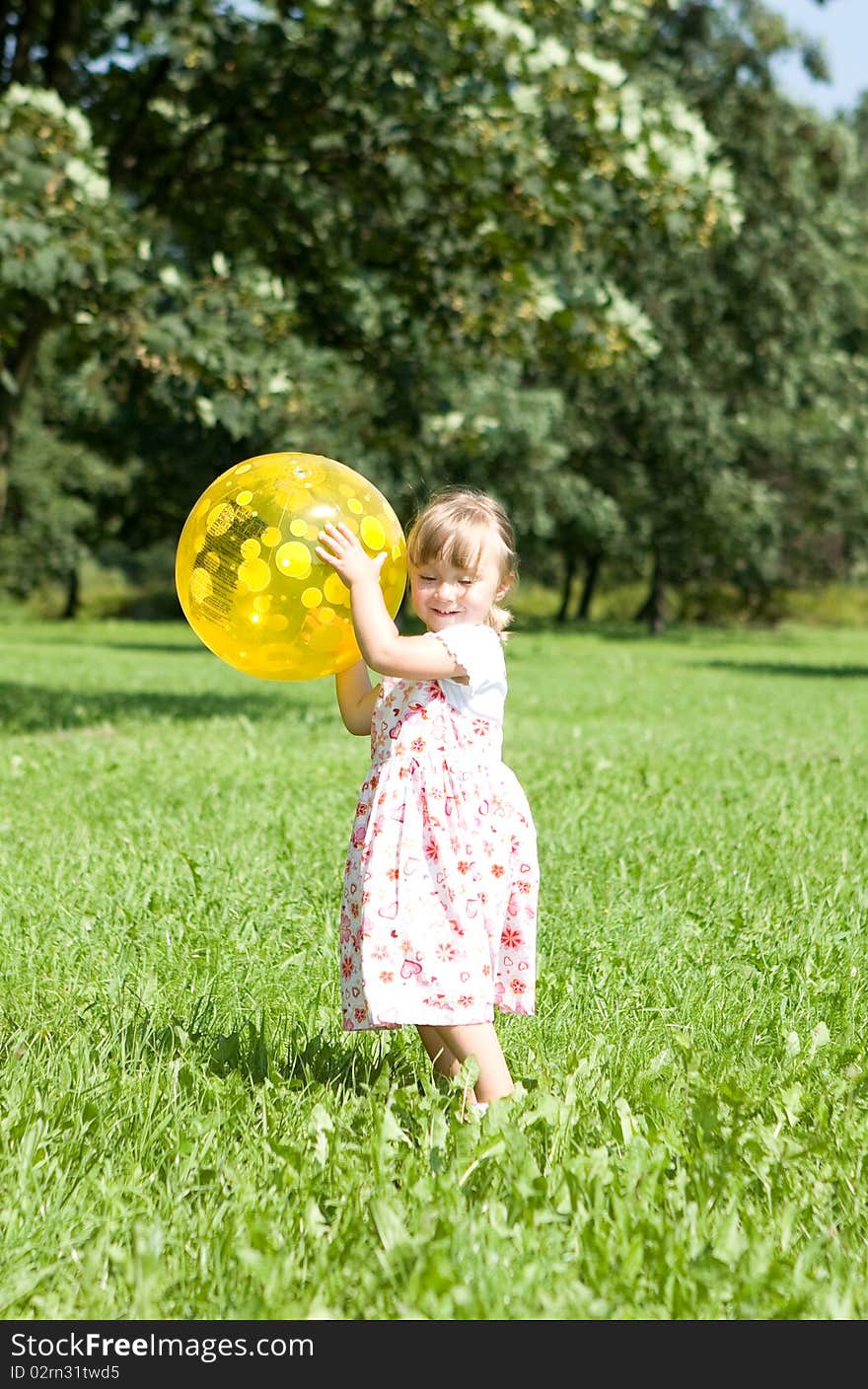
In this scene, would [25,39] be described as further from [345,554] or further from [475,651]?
[475,651]

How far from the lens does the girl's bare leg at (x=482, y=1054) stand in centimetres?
312

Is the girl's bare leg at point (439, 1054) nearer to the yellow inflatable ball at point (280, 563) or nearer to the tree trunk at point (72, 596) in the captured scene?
the yellow inflatable ball at point (280, 563)

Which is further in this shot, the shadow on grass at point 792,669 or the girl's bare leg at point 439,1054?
the shadow on grass at point 792,669

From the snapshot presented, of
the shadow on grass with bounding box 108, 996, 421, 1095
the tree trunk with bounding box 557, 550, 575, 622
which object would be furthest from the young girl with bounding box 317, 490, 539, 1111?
the tree trunk with bounding box 557, 550, 575, 622

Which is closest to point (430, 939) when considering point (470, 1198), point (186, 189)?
point (470, 1198)

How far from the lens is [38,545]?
136 ft

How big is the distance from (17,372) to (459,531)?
28.3 ft

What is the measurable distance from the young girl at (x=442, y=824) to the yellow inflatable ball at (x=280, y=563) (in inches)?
2.5

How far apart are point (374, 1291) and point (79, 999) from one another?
175 cm

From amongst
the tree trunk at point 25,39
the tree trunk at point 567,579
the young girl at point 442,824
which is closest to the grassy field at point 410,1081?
the young girl at point 442,824

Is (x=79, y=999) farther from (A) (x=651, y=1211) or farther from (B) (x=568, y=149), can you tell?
(B) (x=568, y=149)

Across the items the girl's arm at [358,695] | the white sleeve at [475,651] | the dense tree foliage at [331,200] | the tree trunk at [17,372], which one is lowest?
the girl's arm at [358,695]

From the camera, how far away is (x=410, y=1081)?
11.4 feet

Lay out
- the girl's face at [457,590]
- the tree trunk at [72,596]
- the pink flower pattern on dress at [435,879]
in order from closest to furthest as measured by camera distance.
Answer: the pink flower pattern on dress at [435,879] → the girl's face at [457,590] → the tree trunk at [72,596]
